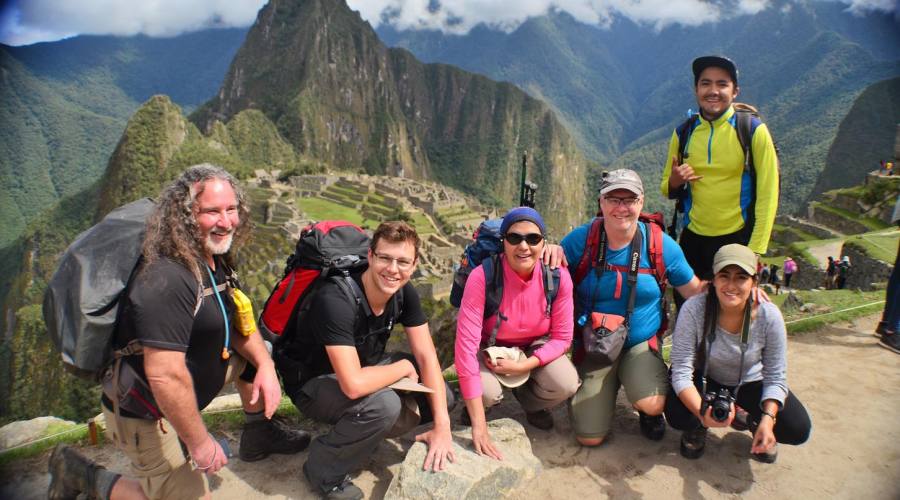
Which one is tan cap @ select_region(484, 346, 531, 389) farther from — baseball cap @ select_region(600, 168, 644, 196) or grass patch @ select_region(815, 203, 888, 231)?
grass patch @ select_region(815, 203, 888, 231)

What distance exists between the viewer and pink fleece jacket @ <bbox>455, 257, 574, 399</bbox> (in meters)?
3.30

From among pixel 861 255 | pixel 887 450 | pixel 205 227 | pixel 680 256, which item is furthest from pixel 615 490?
pixel 861 255

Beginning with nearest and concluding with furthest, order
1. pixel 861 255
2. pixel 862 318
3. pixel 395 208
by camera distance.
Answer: pixel 862 318
pixel 861 255
pixel 395 208

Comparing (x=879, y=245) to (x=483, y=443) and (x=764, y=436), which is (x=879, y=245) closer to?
(x=764, y=436)

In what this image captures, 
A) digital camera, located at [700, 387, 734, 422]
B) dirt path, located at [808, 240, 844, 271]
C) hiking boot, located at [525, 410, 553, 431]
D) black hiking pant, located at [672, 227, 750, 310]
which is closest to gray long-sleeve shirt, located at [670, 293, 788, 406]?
digital camera, located at [700, 387, 734, 422]

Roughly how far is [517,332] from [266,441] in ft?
5.96

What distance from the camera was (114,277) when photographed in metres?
2.31

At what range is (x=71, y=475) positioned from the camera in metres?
2.87

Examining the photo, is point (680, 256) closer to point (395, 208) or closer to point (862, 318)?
point (862, 318)

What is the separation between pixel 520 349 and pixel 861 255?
11.4m

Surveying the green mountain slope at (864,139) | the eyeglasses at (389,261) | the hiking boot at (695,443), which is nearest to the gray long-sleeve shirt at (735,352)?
the hiking boot at (695,443)

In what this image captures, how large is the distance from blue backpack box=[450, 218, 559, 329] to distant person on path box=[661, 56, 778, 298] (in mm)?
1435

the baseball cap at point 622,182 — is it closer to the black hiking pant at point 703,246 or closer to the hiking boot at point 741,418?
the black hiking pant at point 703,246

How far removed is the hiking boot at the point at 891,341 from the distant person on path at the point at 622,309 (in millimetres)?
2774
